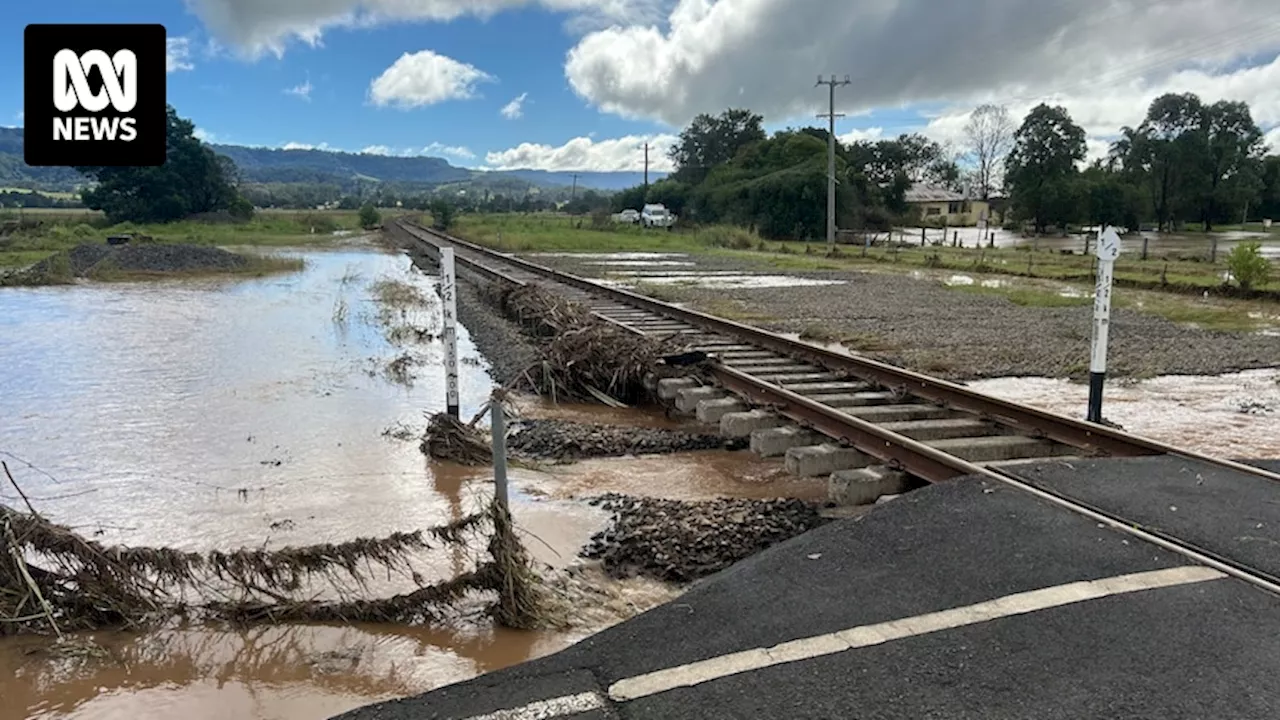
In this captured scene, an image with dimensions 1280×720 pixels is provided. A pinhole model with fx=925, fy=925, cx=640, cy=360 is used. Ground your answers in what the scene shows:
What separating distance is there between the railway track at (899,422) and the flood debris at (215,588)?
2634 mm

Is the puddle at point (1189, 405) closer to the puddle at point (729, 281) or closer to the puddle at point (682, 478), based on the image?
the puddle at point (682, 478)

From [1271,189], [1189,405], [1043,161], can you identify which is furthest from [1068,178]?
[1189,405]

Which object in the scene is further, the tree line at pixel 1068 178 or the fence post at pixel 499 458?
the tree line at pixel 1068 178

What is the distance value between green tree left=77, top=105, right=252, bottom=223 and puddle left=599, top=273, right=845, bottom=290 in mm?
48254

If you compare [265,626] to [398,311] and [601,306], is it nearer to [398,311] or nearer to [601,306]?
[601,306]

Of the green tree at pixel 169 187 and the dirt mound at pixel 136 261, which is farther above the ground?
the green tree at pixel 169 187

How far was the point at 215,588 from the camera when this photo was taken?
487 centimetres

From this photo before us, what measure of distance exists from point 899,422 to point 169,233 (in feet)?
183

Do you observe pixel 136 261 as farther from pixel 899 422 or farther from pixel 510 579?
pixel 510 579

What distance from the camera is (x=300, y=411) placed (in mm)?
9852

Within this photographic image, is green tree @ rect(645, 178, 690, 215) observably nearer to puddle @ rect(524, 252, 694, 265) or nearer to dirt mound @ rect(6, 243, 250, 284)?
puddle @ rect(524, 252, 694, 265)

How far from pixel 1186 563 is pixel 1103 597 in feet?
2.05

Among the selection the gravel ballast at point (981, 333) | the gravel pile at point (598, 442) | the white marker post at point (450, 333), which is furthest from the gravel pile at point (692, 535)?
the gravel ballast at point (981, 333)

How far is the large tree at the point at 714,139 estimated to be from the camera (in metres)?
97.1
